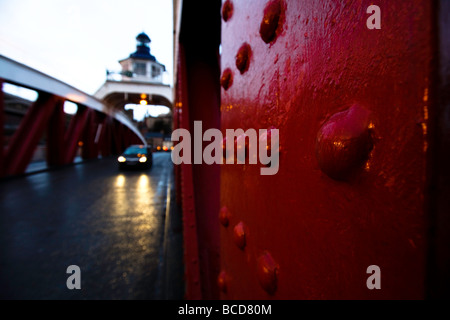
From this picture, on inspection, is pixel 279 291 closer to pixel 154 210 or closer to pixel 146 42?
pixel 154 210

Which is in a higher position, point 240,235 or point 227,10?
point 227,10

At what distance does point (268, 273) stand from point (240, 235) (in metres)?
0.14

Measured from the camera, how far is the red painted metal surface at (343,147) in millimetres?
176

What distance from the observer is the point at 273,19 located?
388mm

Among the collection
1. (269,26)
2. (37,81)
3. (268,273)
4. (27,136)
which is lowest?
(268,273)

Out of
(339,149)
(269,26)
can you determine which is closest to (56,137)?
(269,26)

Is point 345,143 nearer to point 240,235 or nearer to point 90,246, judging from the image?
point 240,235

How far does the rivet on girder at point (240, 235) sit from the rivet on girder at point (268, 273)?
10 cm

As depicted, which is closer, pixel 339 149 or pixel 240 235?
pixel 339 149

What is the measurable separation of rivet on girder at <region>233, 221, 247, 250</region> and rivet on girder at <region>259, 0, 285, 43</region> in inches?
16.0

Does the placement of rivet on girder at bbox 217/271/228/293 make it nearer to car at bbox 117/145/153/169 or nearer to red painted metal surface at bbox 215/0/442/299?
red painted metal surface at bbox 215/0/442/299

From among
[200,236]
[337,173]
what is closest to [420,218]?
[337,173]

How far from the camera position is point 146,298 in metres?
1.75
